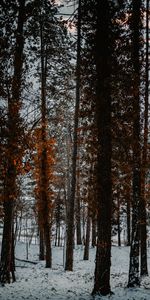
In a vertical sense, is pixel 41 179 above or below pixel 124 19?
below

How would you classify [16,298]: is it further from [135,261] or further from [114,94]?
[114,94]

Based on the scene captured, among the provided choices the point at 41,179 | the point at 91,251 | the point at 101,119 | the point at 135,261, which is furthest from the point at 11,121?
the point at 91,251

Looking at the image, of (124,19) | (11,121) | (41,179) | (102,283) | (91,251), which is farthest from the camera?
(91,251)

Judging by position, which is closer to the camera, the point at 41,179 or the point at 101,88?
the point at 101,88

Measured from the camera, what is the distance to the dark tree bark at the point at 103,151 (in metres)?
10.3

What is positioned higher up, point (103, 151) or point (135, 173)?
point (103, 151)

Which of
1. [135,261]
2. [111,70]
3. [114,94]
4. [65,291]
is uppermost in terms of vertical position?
[111,70]

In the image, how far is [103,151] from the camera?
10641 millimetres

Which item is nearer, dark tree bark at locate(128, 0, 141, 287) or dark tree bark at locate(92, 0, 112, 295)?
dark tree bark at locate(92, 0, 112, 295)

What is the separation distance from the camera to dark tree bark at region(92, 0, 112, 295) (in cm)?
1029

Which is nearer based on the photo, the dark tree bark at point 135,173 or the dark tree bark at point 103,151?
the dark tree bark at point 103,151

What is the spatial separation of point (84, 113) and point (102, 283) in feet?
19.1

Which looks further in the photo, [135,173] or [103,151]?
[135,173]

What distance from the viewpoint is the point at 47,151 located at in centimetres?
2131
